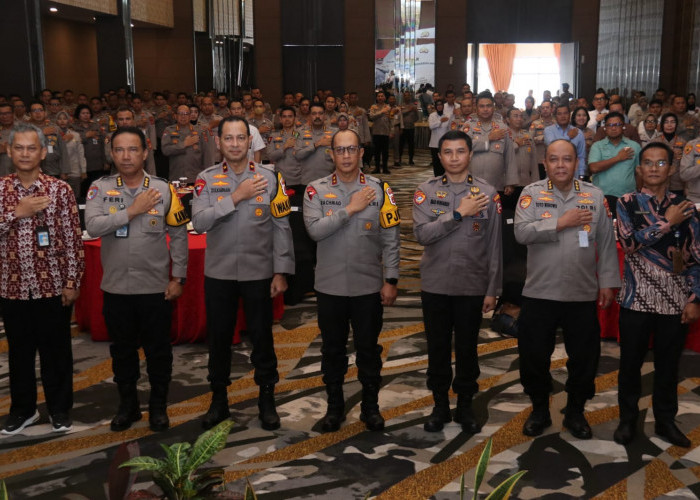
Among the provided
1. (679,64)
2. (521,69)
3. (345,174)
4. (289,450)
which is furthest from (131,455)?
(521,69)

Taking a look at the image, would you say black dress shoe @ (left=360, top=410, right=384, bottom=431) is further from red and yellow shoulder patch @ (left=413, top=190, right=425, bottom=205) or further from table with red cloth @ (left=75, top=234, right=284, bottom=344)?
table with red cloth @ (left=75, top=234, right=284, bottom=344)

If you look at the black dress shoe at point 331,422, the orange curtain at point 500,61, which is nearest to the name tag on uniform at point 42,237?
the black dress shoe at point 331,422

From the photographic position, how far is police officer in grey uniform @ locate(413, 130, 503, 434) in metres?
4.09

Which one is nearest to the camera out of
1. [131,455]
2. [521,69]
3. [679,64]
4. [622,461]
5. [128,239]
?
[131,455]

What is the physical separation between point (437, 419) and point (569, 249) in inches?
44.9

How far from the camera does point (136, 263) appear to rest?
4129 millimetres

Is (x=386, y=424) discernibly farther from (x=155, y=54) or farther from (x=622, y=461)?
(x=155, y=54)

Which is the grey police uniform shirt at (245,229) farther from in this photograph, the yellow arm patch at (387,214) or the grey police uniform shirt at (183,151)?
the grey police uniform shirt at (183,151)

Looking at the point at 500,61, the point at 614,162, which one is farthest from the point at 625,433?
the point at 500,61

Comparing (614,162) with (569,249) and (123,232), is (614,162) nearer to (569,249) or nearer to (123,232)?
(569,249)

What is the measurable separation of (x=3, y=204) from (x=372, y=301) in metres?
1.94

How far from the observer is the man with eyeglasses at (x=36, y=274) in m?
4.04

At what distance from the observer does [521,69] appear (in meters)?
21.3

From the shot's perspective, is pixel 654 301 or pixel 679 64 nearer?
pixel 654 301
